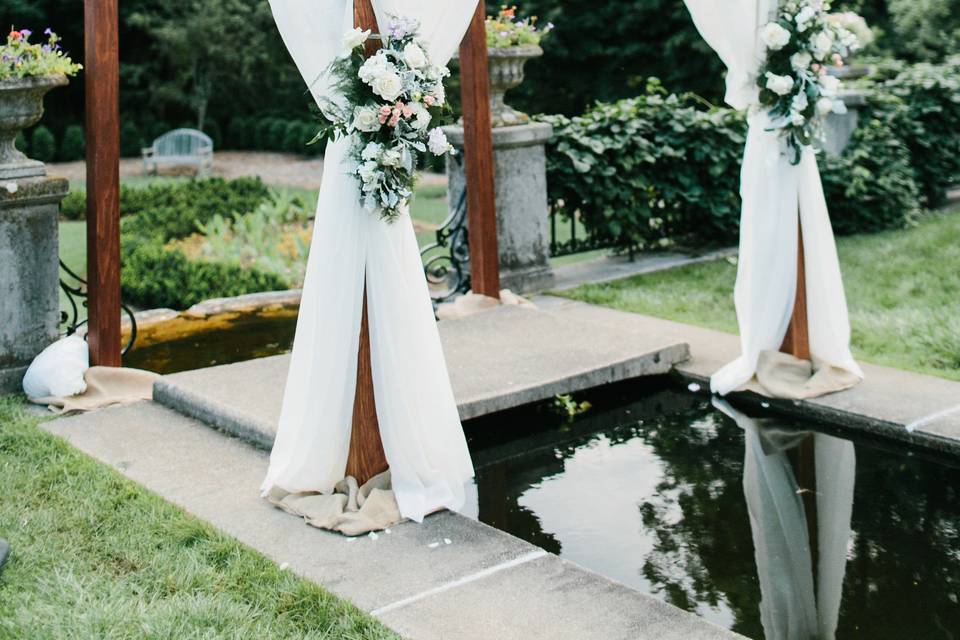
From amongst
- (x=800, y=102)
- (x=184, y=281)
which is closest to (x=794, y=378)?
(x=800, y=102)

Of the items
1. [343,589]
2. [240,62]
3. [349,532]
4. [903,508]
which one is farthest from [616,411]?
[240,62]

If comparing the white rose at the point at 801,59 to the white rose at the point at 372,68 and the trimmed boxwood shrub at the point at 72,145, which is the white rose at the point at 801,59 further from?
the trimmed boxwood shrub at the point at 72,145

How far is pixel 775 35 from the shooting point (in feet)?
18.6

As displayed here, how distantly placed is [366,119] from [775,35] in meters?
2.44

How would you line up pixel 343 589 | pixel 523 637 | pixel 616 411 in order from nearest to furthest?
pixel 523 637, pixel 343 589, pixel 616 411

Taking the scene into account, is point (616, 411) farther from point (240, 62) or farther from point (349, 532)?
point (240, 62)

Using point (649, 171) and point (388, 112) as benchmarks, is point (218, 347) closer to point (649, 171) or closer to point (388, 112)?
point (388, 112)

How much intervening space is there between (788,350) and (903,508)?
1584 mm

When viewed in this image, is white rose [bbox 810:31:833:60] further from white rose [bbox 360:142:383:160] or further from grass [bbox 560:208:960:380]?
white rose [bbox 360:142:383:160]

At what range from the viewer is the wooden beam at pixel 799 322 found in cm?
601

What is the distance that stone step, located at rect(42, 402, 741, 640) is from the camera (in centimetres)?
352

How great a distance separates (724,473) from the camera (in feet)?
17.1

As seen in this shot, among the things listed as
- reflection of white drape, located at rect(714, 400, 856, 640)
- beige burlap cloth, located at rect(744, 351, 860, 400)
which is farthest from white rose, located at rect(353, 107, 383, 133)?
beige burlap cloth, located at rect(744, 351, 860, 400)

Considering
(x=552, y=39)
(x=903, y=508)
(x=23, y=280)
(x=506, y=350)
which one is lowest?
(x=903, y=508)
